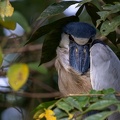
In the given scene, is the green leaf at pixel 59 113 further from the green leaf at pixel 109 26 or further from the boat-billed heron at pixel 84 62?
the boat-billed heron at pixel 84 62

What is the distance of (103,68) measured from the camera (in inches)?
73.6

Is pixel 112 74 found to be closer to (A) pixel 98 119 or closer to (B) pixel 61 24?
(B) pixel 61 24

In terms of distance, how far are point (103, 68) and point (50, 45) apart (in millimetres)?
243

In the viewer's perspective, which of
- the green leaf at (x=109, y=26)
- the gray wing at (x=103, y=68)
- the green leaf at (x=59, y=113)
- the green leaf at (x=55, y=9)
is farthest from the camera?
the gray wing at (x=103, y=68)

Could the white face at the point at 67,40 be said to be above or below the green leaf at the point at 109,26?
below

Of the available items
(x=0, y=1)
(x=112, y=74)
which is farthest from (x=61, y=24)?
(x=0, y=1)

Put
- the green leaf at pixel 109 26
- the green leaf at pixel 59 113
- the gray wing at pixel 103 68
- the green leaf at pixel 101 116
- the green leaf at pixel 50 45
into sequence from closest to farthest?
the green leaf at pixel 101 116, the green leaf at pixel 59 113, the green leaf at pixel 109 26, the gray wing at pixel 103 68, the green leaf at pixel 50 45

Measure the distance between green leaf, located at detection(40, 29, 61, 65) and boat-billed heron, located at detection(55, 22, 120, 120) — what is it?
0.11ft

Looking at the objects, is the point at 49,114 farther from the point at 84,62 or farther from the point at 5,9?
the point at 84,62

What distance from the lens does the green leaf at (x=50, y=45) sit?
1.93m

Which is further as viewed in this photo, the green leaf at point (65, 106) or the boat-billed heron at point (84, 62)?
the boat-billed heron at point (84, 62)

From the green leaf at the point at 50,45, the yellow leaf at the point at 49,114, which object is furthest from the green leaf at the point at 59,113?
the green leaf at the point at 50,45

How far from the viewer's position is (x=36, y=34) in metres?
1.83

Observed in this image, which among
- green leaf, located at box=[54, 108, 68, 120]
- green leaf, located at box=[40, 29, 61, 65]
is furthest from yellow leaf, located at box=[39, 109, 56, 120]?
green leaf, located at box=[40, 29, 61, 65]
